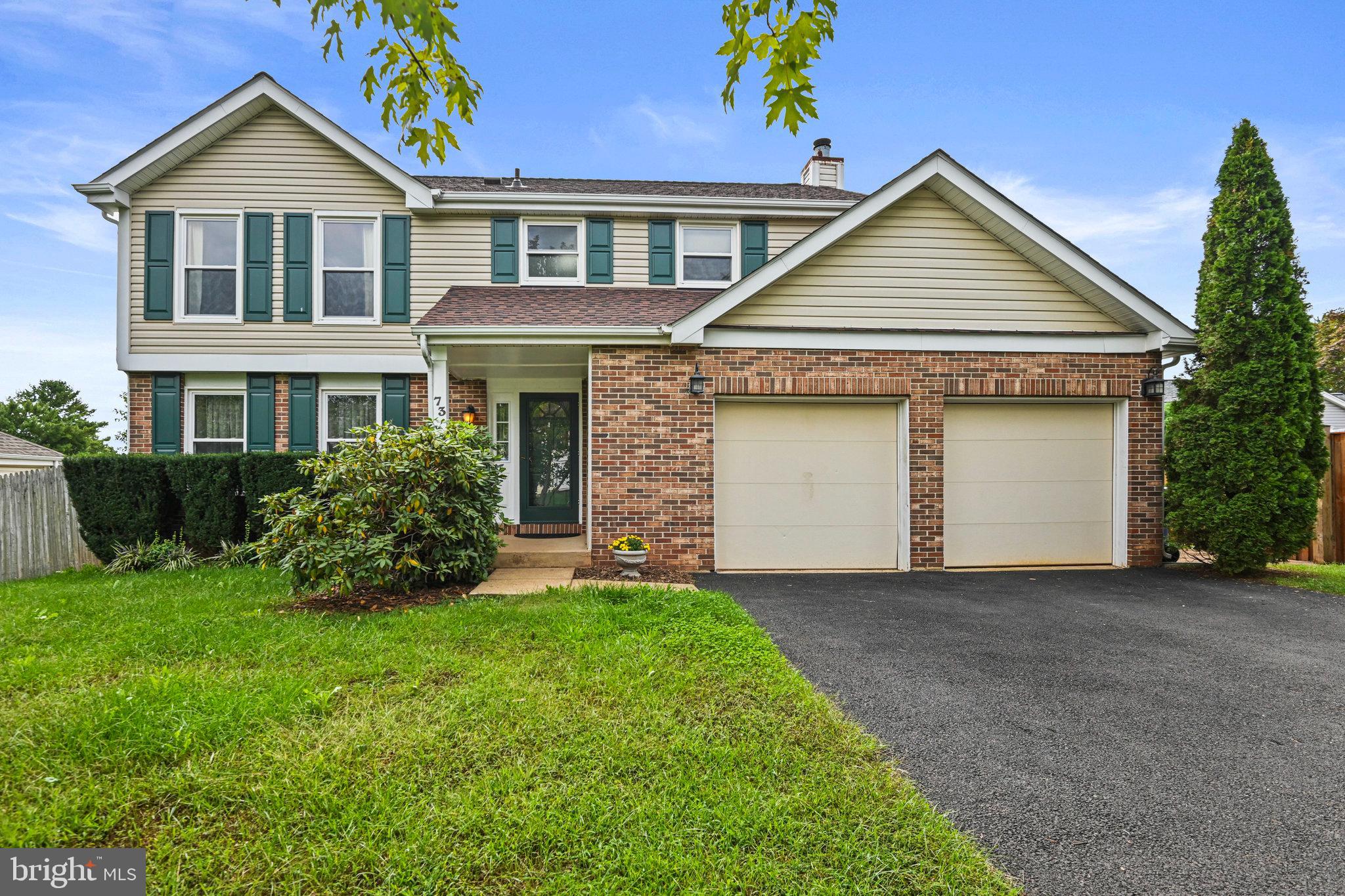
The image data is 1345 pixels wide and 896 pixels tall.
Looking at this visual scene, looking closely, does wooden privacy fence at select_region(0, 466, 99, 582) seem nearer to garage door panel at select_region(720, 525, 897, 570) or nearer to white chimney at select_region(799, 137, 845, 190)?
garage door panel at select_region(720, 525, 897, 570)

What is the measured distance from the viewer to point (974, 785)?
2.67 metres

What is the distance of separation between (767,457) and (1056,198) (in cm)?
1498

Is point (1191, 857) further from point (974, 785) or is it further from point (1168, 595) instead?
point (1168, 595)

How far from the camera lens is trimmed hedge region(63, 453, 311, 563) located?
7859mm

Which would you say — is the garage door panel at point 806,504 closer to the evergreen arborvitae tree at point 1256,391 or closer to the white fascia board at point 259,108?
the evergreen arborvitae tree at point 1256,391

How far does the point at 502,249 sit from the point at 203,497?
5589 millimetres

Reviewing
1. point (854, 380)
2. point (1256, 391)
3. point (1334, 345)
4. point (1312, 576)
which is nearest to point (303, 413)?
point (854, 380)

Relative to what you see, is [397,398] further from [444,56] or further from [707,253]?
[444,56]

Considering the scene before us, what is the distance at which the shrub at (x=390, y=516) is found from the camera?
5.62 meters

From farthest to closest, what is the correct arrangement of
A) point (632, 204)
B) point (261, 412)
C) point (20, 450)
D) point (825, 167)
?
1. point (20, 450)
2. point (825, 167)
3. point (632, 204)
4. point (261, 412)

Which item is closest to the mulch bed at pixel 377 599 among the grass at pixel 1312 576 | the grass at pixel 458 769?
the grass at pixel 458 769

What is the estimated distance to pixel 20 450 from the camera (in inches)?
675

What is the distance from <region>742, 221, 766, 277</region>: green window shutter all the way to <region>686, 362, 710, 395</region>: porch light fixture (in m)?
3.60

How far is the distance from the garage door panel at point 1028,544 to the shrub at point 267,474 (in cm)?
860
